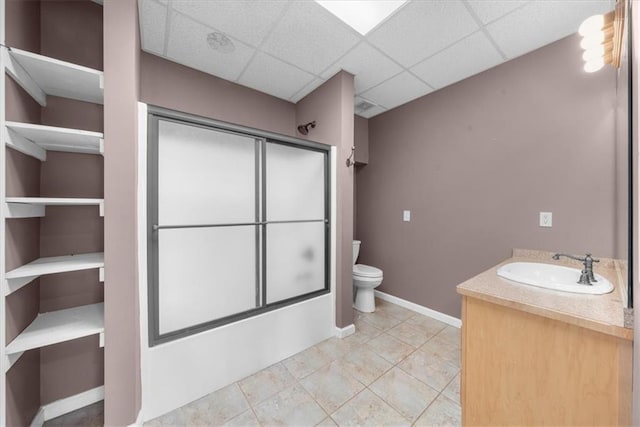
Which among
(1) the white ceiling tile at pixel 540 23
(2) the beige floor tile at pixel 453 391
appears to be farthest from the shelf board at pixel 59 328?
(1) the white ceiling tile at pixel 540 23

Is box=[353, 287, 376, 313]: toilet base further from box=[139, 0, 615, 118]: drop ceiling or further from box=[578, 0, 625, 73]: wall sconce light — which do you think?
box=[578, 0, 625, 73]: wall sconce light

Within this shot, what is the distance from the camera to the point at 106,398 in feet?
3.85

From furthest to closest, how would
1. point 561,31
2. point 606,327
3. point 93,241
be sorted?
point 561,31, point 93,241, point 606,327

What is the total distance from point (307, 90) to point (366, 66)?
71 centimetres

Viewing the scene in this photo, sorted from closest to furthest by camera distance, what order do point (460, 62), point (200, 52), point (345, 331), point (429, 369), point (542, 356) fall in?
1. point (542, 356)
2. point (429, 369)
3. point (200, 52)
4. point (460, 62)
5. point (345, 331)

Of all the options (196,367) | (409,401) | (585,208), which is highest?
(585,208)

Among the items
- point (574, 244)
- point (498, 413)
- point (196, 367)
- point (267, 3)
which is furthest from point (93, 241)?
point (574, 244)

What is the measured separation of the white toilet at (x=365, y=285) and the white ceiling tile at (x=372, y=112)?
80.0 inches

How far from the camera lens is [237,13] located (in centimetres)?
159

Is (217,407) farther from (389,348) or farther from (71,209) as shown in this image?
(71,209)

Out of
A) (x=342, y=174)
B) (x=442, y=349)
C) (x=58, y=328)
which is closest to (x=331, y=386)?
(x=442, y=349)

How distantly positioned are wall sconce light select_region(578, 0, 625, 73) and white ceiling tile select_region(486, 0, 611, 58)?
44 centimetres

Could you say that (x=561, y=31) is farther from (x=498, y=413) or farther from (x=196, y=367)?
(x=196, y=367)

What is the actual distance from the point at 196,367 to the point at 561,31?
345cm
